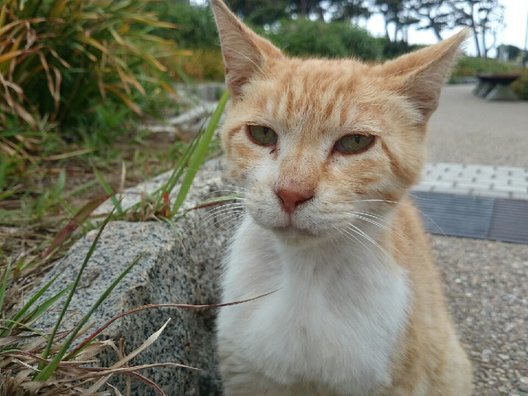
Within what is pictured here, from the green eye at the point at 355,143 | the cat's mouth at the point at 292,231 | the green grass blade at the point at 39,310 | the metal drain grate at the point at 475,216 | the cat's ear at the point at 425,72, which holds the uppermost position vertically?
the cat's ear at the point at 425,72

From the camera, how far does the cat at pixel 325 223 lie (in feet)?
5.80

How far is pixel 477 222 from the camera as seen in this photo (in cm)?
446

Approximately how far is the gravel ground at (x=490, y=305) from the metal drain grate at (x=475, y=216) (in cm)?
16

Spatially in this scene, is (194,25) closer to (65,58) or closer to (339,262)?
(65,58)

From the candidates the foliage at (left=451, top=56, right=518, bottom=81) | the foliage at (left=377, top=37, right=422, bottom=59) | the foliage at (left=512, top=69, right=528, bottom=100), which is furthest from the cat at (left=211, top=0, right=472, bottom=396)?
the foliage at (left=451, top=56, right=518, bottom=81)

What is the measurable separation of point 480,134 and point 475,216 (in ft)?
15.1

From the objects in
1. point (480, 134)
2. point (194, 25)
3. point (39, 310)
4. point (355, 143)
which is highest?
point (194, 25)

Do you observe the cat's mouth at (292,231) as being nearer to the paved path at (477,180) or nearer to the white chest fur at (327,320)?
the white chest fur at (327,320)

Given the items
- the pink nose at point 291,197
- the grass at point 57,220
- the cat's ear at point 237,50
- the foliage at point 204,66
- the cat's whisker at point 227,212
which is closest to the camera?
the grass at point 57,220

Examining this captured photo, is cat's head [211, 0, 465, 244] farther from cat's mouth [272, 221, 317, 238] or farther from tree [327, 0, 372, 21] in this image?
tree [327, 0, 372, 21]

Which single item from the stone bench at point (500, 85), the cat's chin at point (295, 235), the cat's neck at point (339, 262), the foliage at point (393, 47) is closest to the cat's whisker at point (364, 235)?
the cat's neck at point (339, 262)

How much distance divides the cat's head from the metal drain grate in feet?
7.27

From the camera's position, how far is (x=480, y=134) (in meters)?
8.73

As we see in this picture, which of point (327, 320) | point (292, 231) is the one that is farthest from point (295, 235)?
point (327, 320)
